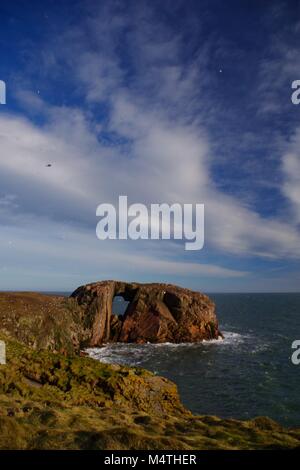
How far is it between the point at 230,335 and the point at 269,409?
4389cm

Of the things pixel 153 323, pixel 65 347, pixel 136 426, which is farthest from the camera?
pixel 153 323

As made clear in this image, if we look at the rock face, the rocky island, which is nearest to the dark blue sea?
the rock face

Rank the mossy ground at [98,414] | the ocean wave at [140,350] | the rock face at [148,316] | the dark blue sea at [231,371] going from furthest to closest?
the rock face at [148,316] → the ocean wave at [140,350] → the dark blue sea at [231,371] → the mossy ground at [98,414]

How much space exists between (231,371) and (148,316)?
24.8m

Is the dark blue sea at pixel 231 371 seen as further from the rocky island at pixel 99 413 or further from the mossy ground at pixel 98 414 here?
the mossy ground at pixel 98 414

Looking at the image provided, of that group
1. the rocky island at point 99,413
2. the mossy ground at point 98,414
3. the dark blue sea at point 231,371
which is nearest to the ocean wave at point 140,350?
the dark blue sea at point 231,371

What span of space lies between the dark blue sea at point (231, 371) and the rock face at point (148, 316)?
383cm

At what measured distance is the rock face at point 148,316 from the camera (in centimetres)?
6494

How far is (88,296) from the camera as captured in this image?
66750mm

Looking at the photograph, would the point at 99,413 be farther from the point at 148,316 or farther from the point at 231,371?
the point at 148,316

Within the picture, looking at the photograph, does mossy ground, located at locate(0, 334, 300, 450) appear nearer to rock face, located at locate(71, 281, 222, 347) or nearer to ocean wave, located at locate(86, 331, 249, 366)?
ocean wave, located at locate(86, 331, 249, 366)

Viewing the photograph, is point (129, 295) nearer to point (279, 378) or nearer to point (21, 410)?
point (279, 378)

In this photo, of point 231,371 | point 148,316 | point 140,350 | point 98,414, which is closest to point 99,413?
point 98,414

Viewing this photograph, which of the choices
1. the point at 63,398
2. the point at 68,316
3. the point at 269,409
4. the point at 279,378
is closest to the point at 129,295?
the point at 68,316
